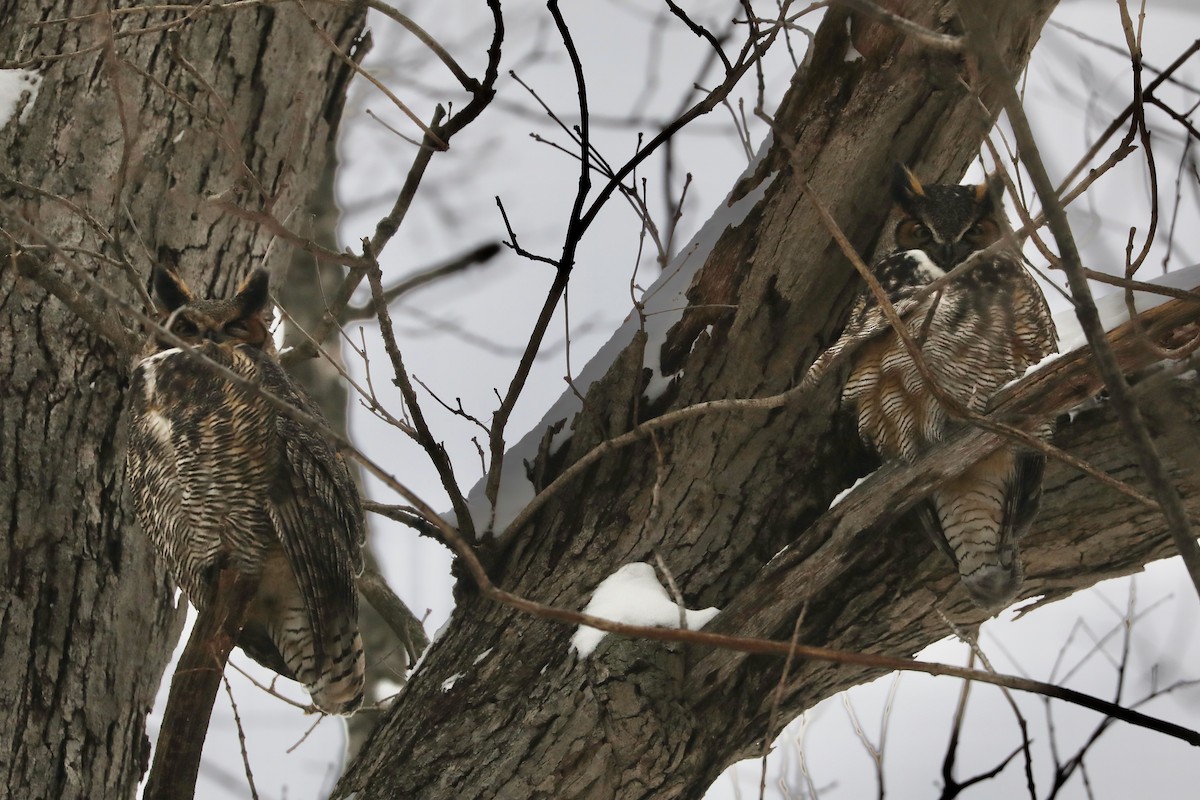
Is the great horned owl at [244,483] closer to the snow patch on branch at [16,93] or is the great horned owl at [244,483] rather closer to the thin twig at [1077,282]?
the snow patch on branch at [16,93]

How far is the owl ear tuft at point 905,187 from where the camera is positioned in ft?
9.20

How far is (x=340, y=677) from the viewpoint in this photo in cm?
320

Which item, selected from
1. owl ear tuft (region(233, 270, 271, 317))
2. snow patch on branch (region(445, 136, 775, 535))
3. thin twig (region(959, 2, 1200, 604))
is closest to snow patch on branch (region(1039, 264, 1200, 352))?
snow patch on branch (region(445, 136, 775, 535))

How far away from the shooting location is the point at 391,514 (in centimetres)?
294

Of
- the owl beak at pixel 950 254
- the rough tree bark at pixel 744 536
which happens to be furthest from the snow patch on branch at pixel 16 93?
the owl beak at pixel 950 254

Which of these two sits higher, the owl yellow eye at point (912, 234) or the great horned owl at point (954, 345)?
the owl yellow eye at point (912, 234)

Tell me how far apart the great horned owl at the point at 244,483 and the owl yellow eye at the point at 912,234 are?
5.39 feet

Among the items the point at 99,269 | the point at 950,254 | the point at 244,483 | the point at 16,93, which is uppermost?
the point at 16,93

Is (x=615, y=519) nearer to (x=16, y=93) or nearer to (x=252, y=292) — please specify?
(x=252, y=292)

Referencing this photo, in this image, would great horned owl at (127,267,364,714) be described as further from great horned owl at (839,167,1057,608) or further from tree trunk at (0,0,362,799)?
great horned owl at (839,167,1057,608)

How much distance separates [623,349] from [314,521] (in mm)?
993

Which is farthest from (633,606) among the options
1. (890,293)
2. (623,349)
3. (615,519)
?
(890,293)

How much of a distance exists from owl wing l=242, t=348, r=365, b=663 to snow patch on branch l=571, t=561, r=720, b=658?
92 centimetres

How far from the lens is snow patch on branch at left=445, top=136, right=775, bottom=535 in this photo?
2.82m
